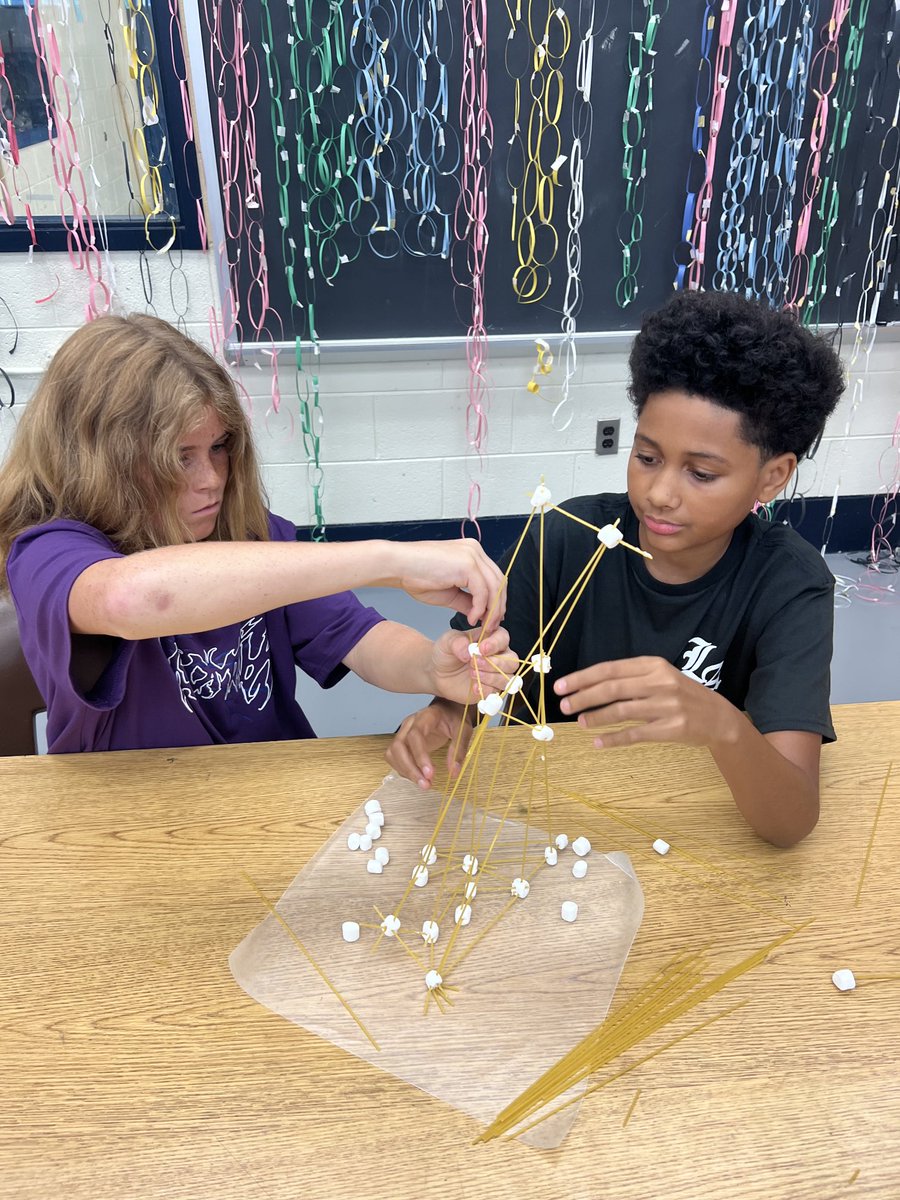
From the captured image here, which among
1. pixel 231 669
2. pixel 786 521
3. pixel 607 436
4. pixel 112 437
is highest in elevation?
pixel 112 437

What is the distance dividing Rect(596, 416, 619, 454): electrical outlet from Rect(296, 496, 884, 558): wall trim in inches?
15.3

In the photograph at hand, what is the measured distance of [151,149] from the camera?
8.23 ft

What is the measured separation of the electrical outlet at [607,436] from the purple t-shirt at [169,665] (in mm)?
1836

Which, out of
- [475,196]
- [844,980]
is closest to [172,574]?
[844,980]

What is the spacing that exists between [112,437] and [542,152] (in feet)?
6.64

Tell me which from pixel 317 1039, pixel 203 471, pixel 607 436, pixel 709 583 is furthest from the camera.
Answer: pixel 607 436

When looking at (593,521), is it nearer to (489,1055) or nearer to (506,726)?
(506,726)

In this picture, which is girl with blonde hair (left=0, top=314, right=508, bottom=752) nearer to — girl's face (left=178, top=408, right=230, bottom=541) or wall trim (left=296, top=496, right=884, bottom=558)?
girl's face (left=178, top=408, right=230, bottom=541)

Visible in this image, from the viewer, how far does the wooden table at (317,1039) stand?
24.7 inches

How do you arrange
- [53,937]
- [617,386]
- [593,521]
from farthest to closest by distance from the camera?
[617,386]
[593,521]
[53,937]

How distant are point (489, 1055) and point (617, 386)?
2.65 metres

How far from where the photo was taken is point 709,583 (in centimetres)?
134

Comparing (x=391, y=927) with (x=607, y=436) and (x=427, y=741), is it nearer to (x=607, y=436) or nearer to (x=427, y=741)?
(x=427, y=741)

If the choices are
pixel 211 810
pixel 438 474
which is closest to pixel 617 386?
pixel 438 474
